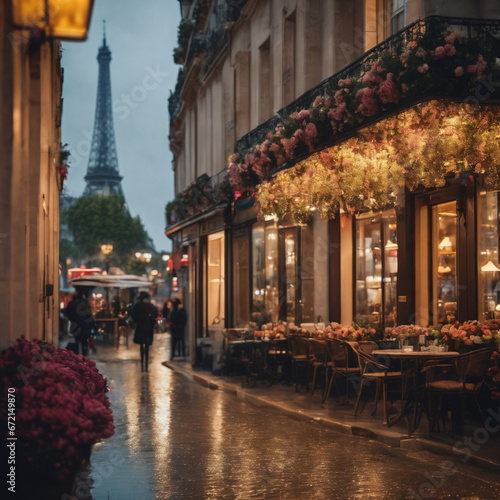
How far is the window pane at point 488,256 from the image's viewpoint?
42.4ft

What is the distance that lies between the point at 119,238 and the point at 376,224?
2990 inches

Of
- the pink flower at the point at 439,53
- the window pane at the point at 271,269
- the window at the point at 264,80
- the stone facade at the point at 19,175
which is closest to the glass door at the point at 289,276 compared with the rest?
the window pane at the point at 271,269

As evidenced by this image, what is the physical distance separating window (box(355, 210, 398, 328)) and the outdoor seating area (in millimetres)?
1221

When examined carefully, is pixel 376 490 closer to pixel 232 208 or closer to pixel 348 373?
pixel 348 373

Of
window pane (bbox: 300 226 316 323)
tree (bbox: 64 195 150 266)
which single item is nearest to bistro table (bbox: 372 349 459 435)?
window pane (bbox: 300 226 316 323)

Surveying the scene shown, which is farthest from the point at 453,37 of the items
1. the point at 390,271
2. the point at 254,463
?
the point at 390,271

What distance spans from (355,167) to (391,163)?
0.95 meters

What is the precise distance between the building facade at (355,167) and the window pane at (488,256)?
0.03m

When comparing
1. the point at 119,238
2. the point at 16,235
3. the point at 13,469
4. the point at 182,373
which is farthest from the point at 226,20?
the point at 119,238

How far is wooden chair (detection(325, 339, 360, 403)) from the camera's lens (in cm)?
1355

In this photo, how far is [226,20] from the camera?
26.1 meters

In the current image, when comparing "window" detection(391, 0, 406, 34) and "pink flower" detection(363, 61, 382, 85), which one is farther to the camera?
"window" detection(391, 0, 406, 34)

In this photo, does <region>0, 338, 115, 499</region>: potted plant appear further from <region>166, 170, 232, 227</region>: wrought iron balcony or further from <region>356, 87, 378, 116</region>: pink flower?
<region>166, 170, 232, 227</region>: wrought iron balcony

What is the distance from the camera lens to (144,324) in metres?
22.2
